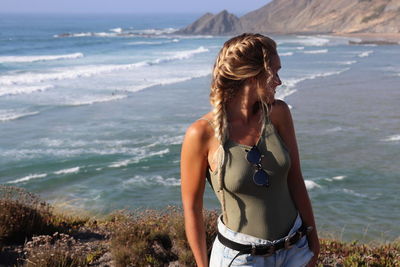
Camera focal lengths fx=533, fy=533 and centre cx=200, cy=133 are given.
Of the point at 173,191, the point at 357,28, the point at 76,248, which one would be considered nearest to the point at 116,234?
the point at 76,248

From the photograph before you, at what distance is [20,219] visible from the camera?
19.3 ft

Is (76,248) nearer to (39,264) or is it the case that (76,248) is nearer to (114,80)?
(39,264)

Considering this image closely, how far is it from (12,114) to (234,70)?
64.2 ft

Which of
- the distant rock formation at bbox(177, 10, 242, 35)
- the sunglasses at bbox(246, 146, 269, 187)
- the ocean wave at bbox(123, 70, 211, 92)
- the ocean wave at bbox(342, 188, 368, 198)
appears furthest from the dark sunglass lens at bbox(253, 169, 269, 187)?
the distant rock formation at bbox(177, 10, 242, 35)

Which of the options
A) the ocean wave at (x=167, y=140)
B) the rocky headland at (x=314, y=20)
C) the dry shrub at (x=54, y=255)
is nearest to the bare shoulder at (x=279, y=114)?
the dry shrub at (x=54, y=255)

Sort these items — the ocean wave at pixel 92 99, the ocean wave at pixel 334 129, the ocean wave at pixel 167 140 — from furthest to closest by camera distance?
the ocean wave at pixel 92 99, the ocean wave at pixel 334 129, the ocean wave at pixel 167 140

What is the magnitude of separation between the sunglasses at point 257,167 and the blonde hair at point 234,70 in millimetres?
119

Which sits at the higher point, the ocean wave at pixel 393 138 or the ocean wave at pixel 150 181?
the ocean wave at pixel 150 181

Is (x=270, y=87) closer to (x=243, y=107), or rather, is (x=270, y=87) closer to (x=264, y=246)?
(x=243, y=107)

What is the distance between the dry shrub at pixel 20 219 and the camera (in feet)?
18.6

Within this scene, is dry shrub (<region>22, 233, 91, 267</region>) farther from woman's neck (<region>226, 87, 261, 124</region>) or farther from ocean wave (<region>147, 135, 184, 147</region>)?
ocean wave (<region>147, 135, 184, 147</region>)

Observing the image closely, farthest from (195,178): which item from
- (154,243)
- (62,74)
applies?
(62,74)

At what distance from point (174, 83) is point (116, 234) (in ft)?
81.0

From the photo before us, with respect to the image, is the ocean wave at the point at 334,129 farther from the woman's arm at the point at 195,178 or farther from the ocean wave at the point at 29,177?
the woman's arm at the point at 195,178
